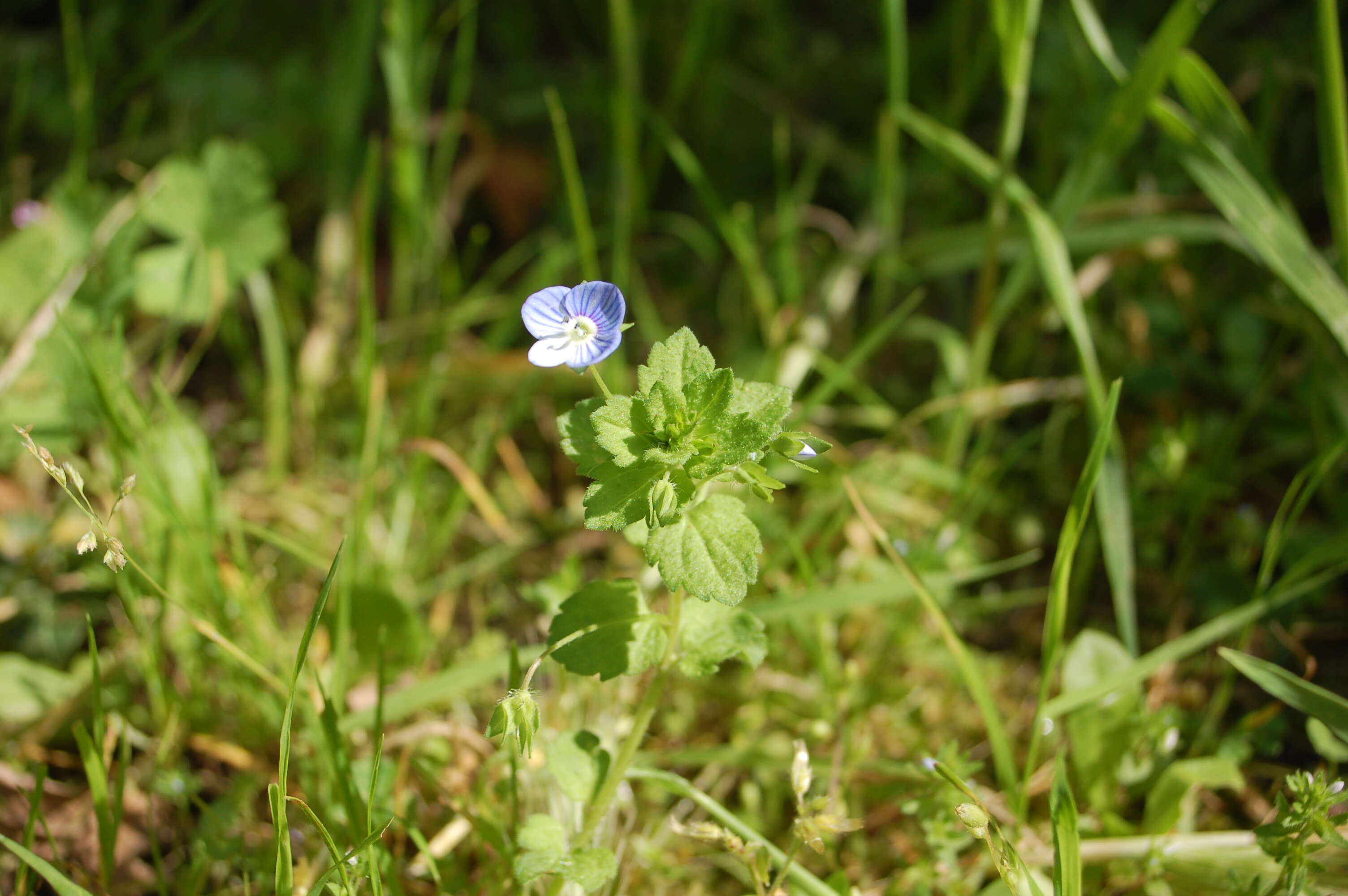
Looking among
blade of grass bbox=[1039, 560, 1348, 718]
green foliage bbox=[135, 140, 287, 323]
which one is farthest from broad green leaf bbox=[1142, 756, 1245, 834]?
green foliage bbox=[135, 140, 287, 323]

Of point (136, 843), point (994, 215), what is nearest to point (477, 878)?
point (136, 843)

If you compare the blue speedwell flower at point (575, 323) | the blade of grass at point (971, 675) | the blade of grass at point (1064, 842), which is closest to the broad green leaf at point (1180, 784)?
the blade of grass at point (971, 675)

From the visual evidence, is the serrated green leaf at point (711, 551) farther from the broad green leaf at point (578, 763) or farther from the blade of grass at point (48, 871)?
the blade of grass at point (48, 871)

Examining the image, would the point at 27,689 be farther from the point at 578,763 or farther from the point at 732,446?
the point at 732,446

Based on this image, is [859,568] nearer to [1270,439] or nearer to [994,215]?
[994,215]

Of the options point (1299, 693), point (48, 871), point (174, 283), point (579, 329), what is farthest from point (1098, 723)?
point (174, 283)

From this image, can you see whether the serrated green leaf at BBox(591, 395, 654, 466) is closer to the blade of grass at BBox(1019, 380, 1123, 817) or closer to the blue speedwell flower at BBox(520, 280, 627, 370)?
the blue speedwell flower at BBox(520, 280, 627, 370)

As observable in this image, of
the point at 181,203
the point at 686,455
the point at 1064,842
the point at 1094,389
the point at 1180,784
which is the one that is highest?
the point at 181,203
